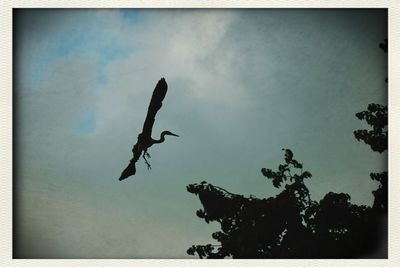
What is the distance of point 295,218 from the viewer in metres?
3.98

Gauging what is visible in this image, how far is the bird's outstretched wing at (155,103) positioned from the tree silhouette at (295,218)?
0.57 metres

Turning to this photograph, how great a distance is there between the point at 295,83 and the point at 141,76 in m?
1.26

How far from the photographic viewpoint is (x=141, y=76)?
399cm

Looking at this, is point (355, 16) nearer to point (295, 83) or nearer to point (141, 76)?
point (295, 83)

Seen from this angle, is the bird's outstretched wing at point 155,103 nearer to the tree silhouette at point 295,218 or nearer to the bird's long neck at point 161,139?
the bird's long neck at point 161,139

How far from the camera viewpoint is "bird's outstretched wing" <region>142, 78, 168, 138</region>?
398 cm

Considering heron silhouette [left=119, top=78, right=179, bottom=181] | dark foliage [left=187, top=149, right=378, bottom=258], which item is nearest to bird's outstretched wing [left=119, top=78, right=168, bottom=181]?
heron silhouette [left=119, top=78, right=179, bottom=181]

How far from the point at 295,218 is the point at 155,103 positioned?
147 cm

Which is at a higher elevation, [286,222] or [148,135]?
[148,135]

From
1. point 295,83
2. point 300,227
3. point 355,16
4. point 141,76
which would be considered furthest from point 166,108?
point 355,16
